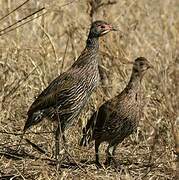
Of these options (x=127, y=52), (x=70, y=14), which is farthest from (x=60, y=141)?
(x=70, y=14)

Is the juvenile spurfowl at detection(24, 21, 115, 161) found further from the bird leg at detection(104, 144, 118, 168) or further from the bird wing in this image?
the bird leg at detection(104, 144, 118, 168)

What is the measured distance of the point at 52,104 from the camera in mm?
7312

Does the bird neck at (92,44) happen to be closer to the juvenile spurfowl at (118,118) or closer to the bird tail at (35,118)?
the juvenile spurfowl at (118,118)

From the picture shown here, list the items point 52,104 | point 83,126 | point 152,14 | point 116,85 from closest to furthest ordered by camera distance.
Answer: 1. point 52,104
2. point 83,126
3. point 116,85
4. point 152,14

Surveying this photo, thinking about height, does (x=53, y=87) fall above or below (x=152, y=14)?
below

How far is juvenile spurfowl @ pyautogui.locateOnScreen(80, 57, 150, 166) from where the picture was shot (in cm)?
712

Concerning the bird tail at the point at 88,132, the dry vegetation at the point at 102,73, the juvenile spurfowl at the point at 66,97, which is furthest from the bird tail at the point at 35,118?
the bird tail at the point at 88,132

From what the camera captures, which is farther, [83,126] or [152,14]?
[152,14]

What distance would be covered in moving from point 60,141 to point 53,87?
1.56 ft

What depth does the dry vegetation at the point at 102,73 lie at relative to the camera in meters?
6.76

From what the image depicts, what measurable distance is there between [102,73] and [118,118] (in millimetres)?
1621

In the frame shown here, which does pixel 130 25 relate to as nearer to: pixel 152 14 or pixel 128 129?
pixel 152 14

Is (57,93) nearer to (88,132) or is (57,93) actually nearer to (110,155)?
(88,132)

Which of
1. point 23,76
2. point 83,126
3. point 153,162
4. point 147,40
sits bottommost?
point 153,162
